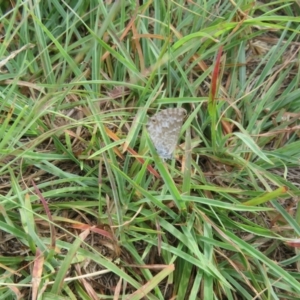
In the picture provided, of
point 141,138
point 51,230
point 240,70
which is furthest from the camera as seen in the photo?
point 240,70

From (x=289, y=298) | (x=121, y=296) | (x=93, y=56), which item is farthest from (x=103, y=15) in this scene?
(x=289, y=298)

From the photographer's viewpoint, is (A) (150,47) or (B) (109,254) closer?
(B) (109,254)

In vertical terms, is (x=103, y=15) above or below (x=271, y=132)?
above

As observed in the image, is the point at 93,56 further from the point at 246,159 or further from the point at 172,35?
the point at 246,159
